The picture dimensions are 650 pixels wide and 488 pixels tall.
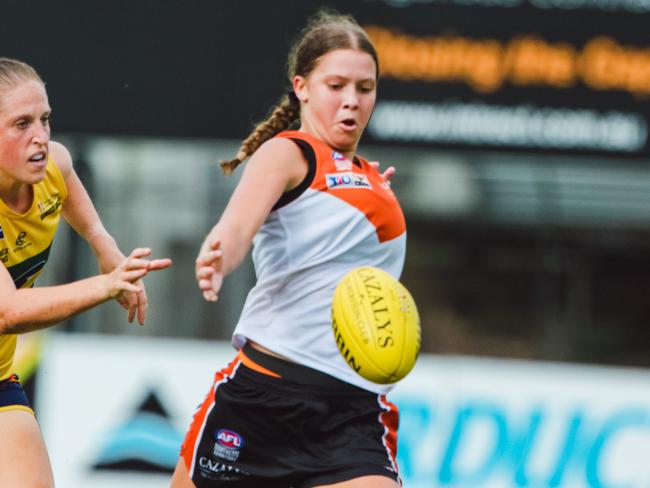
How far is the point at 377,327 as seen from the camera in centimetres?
403

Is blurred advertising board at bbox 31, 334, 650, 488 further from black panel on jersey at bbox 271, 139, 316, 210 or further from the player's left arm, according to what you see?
black panel on jersey at bbox 271, 139, 316, 210

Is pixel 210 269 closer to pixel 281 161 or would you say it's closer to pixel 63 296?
pixel 63 296

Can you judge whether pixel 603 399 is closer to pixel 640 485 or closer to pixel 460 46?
pixel 640 485

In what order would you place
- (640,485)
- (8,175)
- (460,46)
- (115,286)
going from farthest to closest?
(460,46) < (640,485) < (8,175) < (115,286)

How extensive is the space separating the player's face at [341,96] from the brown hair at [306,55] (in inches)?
1.3

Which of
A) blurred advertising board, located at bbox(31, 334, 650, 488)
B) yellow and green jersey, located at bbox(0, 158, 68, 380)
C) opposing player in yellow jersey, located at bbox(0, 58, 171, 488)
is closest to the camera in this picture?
opposing player in yellow jersey, located at bbox(0, 58, 171, 488)

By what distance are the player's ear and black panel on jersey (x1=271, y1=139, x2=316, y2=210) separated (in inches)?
10.6

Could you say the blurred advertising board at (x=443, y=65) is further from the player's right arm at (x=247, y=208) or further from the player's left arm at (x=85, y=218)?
the player's right arm at (x=247, y=208)

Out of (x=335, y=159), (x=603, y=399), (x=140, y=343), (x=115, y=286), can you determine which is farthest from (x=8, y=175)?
(x=603, y=399)

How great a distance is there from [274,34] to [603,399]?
3086mm

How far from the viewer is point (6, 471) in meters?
4.38

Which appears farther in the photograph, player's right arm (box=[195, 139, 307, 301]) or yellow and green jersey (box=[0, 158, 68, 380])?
yellow and green jersey (box=[0, 158, 68, 380])

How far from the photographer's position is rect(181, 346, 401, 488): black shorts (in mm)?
4348

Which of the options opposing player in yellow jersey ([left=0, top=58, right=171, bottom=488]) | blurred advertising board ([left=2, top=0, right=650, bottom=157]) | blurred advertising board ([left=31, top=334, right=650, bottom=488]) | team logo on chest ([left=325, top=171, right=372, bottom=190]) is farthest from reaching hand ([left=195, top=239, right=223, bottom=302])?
blurred advertising board ([left=2, top=0, right=650, bottom=157])
